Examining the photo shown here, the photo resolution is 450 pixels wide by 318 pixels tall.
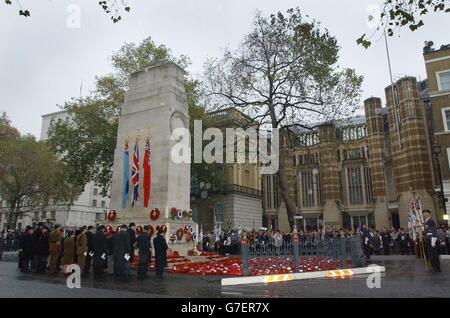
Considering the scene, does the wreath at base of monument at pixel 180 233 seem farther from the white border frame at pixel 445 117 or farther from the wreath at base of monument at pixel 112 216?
the white border frame at pixel 445 117

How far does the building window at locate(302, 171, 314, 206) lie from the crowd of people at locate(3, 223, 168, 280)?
128 feet

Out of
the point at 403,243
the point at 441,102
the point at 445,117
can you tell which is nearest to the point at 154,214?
the point at 403,243

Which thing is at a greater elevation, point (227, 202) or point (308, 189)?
point (308, 189)

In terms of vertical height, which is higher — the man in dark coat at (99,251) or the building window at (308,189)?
the building window at (308,189)

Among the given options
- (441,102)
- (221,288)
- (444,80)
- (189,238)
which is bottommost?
(221,288)

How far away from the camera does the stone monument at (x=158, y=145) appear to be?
1708 centimetres

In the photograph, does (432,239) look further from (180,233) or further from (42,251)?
(42,251)

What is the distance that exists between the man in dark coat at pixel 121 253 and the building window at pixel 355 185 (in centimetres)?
4115

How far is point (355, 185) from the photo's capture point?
4769cm

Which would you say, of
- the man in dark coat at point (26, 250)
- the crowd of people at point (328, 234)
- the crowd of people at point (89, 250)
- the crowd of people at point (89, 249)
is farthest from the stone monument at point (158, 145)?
the crowd of people at point (328, 234)

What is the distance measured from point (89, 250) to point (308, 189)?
40718 millimetres

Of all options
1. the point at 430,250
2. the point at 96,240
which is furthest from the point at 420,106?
the point at 96,240

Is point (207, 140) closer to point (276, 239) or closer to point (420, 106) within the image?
point (276, 239)

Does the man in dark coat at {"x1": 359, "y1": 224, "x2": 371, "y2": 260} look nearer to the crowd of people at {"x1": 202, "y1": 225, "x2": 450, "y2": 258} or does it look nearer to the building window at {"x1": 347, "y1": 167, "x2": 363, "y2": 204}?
the crowd of people at {"x1": 202, "y1": 225, "x2": 450, "y2": 258}
